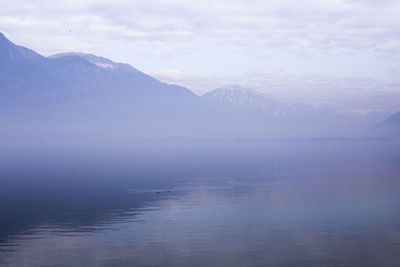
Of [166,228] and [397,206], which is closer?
[166,228]

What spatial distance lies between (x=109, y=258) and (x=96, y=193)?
47.7 meters

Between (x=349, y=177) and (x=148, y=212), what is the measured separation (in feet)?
216

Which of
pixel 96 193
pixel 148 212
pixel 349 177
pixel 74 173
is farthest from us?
pixel 74 173

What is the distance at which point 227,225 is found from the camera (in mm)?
60625

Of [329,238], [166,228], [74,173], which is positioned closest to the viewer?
[329,238]

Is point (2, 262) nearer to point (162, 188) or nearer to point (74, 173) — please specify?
point (162, 188)

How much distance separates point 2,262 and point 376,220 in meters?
43.5

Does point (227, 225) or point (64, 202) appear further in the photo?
point (64, 202)

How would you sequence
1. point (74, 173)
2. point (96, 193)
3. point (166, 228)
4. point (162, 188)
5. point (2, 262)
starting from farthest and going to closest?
point (74, 173), point (162, 188), point (96, 193), point (166, 228), point (2, 262)

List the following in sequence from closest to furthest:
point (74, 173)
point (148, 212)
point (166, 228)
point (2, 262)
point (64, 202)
Answer: point (2, 262) → point (166, 228) → point (148, 212) → point (64, 202) → point (74, 173)

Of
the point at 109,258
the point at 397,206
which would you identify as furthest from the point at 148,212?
the point at 397,206

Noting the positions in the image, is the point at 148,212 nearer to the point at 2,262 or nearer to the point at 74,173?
the point at 2,262

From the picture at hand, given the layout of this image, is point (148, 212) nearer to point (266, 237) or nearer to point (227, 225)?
point (227, 225)

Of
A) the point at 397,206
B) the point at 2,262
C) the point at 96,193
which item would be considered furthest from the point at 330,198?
the point at 2,262
